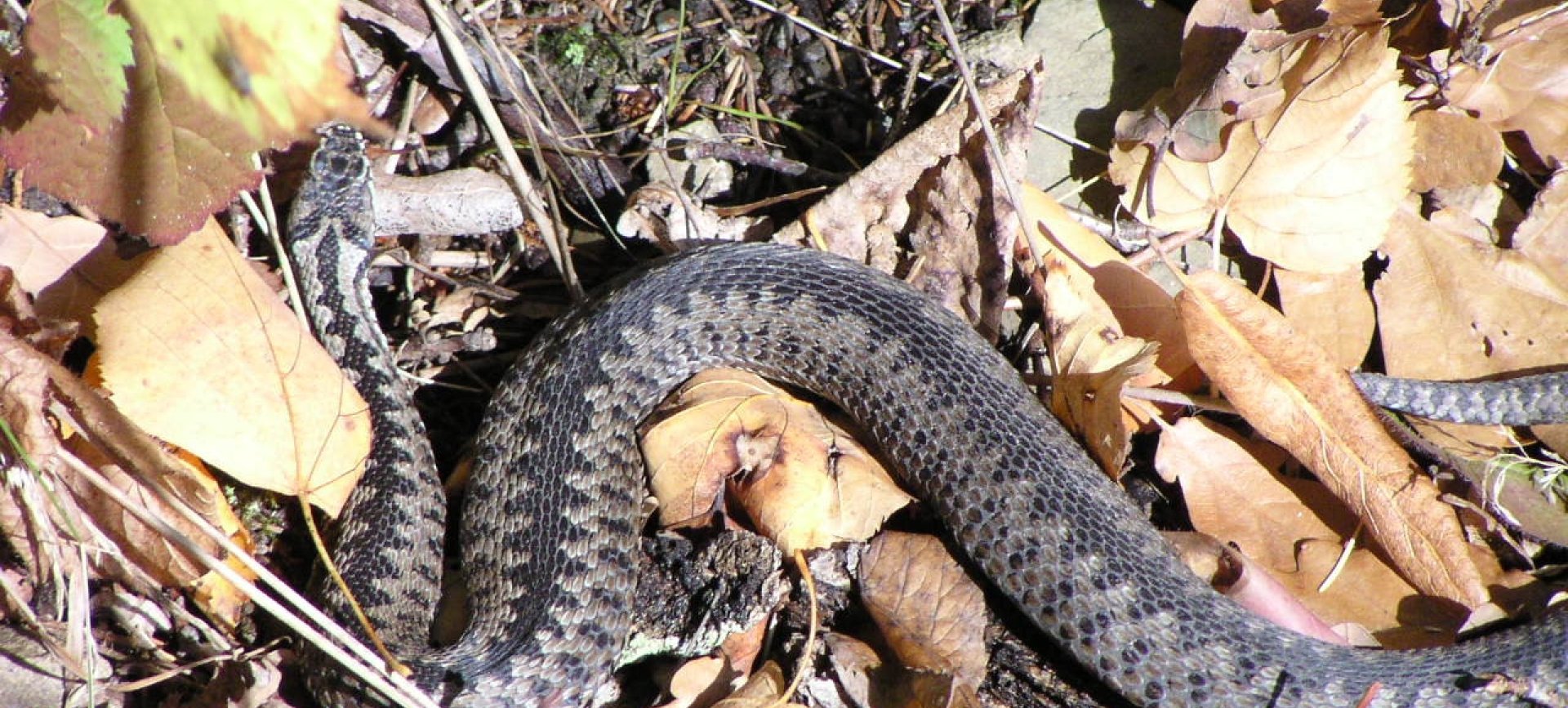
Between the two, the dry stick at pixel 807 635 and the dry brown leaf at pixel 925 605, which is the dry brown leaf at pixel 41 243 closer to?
the dry stick at pixel 807 635

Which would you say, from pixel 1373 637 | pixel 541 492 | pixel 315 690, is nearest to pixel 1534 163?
pixel 1373 637

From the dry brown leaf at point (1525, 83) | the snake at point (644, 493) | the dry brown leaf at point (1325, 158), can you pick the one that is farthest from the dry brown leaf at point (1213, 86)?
the snake at point (644, 493)

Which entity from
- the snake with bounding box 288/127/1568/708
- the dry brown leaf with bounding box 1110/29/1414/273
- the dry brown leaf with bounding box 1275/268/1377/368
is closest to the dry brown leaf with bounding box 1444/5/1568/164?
the dry brown leaf with bounding box 1110/29/1414/273

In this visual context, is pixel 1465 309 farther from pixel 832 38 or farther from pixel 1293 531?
pixel 832 38

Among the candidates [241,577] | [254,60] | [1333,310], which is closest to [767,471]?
[241,577]

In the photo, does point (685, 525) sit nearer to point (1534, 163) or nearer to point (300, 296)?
point (300, 296)

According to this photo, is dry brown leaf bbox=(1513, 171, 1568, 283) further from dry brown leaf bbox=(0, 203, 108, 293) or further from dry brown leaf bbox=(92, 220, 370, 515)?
dry brown leaf bbox=(0, 203, 108, 293)
